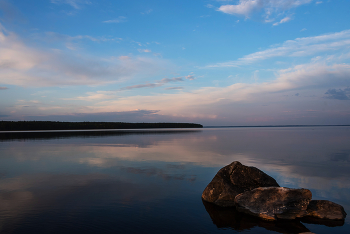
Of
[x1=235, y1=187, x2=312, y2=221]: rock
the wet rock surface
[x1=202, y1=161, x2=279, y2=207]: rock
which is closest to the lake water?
the wet rock surface

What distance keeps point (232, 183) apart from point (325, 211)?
11.1ft

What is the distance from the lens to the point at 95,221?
7281mm

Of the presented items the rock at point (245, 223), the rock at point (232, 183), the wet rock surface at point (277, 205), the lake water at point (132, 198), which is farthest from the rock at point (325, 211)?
the rock at point (232, 183)

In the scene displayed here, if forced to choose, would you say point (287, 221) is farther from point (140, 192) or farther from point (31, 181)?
point (31, 181)

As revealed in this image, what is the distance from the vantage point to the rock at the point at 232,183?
911cm

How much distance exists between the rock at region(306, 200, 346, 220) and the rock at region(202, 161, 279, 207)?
6.18 feet

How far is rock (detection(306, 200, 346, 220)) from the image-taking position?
24.8 feet

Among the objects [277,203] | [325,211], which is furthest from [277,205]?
[325,211]

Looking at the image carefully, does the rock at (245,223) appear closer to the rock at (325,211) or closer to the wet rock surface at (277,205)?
the wet rock surface at (277,205)

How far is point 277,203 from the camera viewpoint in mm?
7809

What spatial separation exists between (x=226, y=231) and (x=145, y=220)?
2.62m

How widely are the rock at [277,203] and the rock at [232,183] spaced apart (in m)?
0.89

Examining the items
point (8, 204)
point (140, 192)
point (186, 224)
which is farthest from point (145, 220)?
point (8, 204)

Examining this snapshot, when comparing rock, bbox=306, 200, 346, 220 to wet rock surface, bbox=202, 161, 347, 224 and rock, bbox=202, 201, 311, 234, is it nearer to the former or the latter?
wet rock surface, bbox=202, 161, 347, 224
